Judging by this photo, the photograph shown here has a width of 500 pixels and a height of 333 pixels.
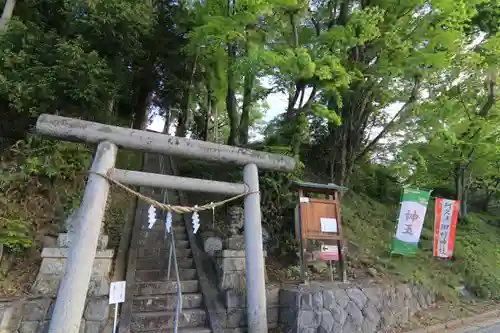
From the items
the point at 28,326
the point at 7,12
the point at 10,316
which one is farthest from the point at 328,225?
the point at 7,12

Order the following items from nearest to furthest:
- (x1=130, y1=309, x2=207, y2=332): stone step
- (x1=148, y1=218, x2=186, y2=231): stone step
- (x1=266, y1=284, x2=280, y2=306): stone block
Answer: (x1=130, y1=309, x2=207, y2=332): stone step → (x1=266, y1=284, x2=280, y2=306): stone block → (x1=148, y1=218, x2=186, y2=231): stone step

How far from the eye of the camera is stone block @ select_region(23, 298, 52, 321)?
436 centimetres

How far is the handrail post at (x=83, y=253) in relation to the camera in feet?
13.3

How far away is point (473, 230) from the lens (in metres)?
12.7

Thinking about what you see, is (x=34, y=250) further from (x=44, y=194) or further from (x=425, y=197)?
(x=425, y=197)

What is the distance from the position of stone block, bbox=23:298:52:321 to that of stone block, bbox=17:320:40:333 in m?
0.05

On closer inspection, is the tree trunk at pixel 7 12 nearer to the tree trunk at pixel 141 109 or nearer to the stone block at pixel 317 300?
the tree trunk at pixel 141 109

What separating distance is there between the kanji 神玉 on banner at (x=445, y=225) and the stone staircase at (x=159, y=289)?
727 centimetres

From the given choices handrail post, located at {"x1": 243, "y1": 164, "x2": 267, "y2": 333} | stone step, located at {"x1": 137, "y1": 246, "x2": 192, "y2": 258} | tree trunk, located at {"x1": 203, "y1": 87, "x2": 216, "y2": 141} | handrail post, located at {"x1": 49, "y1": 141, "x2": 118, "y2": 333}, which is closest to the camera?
handrail post, located at {"x1": 49, "y1": 141, "x2": 118, "y2": 333}

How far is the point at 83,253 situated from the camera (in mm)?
4297

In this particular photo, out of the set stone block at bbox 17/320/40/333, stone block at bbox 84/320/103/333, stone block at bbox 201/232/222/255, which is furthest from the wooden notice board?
stone block at bbox 17/320/40/333

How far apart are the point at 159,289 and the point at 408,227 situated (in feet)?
21.5

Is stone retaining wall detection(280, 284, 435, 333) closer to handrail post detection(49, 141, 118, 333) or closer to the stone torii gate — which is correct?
the stone torii gate

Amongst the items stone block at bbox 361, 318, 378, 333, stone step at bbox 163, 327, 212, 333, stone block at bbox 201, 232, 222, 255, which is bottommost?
stone block at bbox 361, 318, 378, 333
